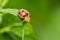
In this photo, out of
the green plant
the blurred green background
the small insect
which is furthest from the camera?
the blurred green background

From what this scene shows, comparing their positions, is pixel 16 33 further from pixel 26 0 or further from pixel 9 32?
pixel 26 0

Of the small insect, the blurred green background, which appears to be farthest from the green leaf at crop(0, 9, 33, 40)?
the blurred green background

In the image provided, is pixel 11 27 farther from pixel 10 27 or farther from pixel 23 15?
pixel 23 15

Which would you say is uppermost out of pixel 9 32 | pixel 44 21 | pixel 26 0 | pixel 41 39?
pixel 26 0

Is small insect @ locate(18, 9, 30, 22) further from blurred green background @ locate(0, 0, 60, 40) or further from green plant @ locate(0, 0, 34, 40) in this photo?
blurred green background @ locate(0, 0, 60, 40)

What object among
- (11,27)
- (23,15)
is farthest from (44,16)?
(23,15)

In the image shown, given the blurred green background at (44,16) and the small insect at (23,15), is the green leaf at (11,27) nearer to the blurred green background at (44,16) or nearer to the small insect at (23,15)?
the small insect at (23,15)

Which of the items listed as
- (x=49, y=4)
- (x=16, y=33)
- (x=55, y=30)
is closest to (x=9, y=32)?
(x=16, y=33)

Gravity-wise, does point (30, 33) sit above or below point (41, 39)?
below
